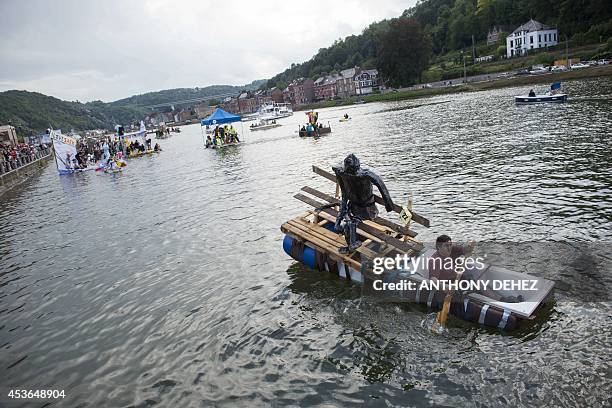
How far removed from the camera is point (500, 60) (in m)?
114

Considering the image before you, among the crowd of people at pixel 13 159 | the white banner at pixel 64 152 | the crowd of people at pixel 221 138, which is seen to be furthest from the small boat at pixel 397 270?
the crowd of people at pixel 221 138

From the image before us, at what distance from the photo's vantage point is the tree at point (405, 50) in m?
115

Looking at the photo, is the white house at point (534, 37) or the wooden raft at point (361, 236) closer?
the wooden raft at point (361, 236)

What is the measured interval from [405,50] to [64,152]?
98964mm

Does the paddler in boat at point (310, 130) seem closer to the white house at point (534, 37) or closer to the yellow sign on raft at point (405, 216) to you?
the yellow sign on raft at point (405, 216)

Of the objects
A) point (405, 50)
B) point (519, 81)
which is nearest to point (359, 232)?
point (519, 81)

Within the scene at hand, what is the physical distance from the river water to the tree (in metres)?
104

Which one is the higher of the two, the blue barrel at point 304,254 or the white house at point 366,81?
the white house at point 366,81

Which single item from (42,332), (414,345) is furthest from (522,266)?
(42,332)

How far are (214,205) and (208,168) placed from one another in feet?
45.1

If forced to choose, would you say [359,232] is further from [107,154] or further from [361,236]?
[107,154]

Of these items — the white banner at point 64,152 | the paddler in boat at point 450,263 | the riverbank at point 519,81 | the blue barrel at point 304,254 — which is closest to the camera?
the paddler in boat at point 450,263

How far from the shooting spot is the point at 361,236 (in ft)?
32.9

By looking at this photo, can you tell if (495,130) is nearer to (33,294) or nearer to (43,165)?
(33,294)
